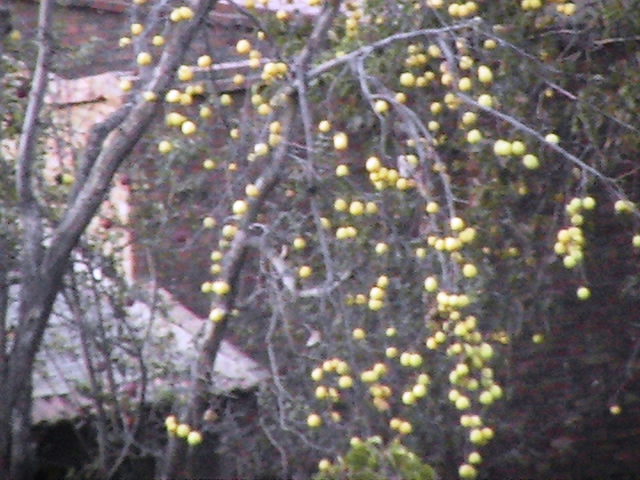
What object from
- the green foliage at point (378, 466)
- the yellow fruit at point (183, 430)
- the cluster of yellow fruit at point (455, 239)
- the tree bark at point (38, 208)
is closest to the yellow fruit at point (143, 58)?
the tree bark at point (38, 208)

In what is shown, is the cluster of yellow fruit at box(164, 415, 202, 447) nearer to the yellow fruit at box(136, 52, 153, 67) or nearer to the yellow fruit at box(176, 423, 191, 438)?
the yellow fruit at box(176, 423, 191, 438)

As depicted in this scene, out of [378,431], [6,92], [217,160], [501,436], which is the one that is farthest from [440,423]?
[6,92]

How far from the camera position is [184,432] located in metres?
4.09

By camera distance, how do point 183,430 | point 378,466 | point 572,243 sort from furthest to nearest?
point 183,430
point 572,243
point 378,466

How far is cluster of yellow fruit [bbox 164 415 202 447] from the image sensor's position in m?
4.00

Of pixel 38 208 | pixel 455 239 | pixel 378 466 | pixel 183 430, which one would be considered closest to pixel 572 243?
pixel 455 239

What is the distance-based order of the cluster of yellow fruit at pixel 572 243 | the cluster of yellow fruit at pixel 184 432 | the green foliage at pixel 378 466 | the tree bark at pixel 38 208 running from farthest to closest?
the cluster of yellow fruit at pixel 184 432 → the tree bark at pixel 38 208 → the cluster of yellow fruit at pixel 572 243 → the green foliage at pixel 378 466

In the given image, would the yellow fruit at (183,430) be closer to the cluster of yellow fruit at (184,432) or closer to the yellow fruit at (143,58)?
the cluster of yellow fruit at (184,432)

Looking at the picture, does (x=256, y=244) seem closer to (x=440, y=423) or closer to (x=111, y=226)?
(x=111, y=226)

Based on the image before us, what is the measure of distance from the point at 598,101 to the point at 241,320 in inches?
84.5

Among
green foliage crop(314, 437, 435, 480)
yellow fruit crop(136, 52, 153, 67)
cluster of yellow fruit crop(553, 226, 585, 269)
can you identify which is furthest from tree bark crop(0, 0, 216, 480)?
cluster of yellow fruit crop(553, 226, 585, 269)

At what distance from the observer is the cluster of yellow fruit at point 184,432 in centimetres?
400

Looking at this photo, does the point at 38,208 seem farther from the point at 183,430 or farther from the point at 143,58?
the point at 183,430

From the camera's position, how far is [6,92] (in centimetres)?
436
